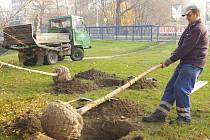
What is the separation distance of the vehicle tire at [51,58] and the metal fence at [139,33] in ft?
63.8

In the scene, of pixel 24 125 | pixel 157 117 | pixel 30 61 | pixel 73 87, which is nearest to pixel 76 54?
pixel 30 61

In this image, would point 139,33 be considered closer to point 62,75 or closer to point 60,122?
point 62,75

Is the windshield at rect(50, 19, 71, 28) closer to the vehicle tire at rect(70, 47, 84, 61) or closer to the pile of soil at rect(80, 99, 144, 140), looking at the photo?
the vehicle tire at rect(70, 47, 84, 61)

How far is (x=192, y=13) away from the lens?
21.4ft

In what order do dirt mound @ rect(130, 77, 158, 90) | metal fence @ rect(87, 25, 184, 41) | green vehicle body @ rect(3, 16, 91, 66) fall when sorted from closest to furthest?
dirt mound @ rect(130, 77, 158, 90)
green vehicle body @ rect(3, 16, 91, 66)
metal fence @ rect(87, 25, 184, 41)

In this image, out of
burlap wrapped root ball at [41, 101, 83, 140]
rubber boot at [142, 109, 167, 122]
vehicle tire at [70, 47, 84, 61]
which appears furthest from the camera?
vehicle tire at [70, 47, 84, 61]

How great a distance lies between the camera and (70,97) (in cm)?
921

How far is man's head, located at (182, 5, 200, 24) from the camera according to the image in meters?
6.47

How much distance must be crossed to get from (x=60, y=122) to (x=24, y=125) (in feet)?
2.07

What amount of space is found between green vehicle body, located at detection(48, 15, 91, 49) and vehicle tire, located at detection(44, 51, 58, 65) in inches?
74.1

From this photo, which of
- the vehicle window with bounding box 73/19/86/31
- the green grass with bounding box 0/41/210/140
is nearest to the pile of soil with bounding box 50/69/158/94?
the green grass with bounding box 0/41/210/140

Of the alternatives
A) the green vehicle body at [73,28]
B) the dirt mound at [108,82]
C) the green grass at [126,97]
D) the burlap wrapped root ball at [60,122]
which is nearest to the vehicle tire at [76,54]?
the green vehicle body at [73,28]

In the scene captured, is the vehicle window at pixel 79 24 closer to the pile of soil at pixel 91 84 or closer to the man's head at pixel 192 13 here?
the pile of soil at pixel 91 84

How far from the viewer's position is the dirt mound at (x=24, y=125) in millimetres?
5414
